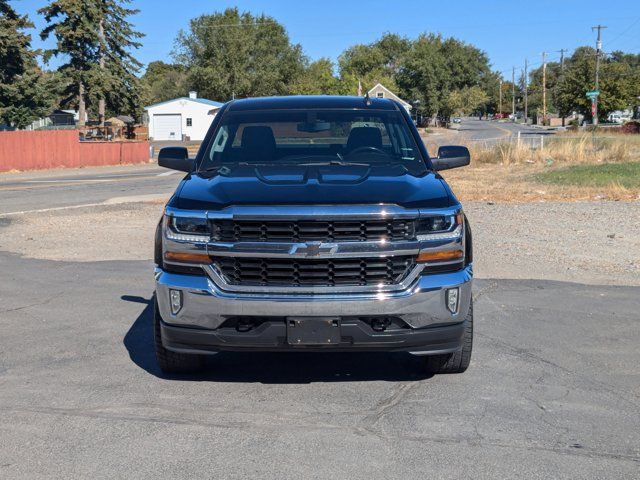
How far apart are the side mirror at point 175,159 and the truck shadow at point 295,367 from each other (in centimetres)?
141

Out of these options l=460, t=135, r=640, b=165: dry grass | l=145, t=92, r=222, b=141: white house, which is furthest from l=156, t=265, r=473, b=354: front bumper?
l=145, t=92, r=222, b=141: white house

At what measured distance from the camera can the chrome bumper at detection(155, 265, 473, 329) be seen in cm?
497

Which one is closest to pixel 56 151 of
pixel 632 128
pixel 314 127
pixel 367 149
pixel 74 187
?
pixel 74 187

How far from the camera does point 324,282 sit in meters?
5.05

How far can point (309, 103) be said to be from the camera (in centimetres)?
704

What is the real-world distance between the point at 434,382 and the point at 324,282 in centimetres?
120

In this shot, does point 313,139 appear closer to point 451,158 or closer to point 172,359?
point 451,158

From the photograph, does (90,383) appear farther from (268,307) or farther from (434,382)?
(434,382)

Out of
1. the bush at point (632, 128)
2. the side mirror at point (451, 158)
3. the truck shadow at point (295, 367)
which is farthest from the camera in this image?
the bush at point (632, 128)

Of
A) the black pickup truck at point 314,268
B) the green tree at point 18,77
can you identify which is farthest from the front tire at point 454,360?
the green tree at point 18,77

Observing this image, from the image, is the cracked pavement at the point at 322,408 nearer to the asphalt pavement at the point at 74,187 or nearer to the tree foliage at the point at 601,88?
the asphalt pavement at the point at 74,187

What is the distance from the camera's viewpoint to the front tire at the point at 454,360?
18.4 feet

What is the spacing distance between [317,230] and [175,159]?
212cm

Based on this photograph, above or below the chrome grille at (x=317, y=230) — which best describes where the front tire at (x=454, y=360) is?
below
